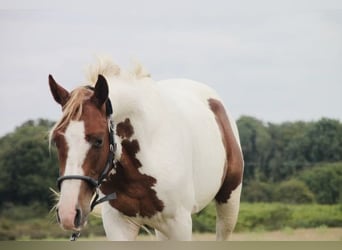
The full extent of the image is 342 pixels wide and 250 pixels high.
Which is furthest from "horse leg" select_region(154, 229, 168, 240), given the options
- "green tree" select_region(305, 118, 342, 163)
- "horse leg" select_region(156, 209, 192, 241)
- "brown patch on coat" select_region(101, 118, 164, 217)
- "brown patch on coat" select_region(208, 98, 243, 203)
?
"green tree" select_region(305, 118, 342, 163)

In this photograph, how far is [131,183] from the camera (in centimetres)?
299

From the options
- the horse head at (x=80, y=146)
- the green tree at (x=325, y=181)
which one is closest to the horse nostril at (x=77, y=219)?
the horse head at (x=80, y=146)

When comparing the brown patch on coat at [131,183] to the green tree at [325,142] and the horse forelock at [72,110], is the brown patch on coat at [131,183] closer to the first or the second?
the horse forelock at [72,110]

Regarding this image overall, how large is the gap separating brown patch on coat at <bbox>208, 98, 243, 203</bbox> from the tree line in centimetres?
580

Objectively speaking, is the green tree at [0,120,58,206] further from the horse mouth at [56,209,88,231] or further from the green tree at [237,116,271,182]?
the horse mouth at [56,209,88,231]

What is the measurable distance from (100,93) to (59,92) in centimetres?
17

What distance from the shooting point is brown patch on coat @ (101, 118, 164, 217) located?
116 inches

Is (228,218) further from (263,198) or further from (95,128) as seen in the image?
(263,198)

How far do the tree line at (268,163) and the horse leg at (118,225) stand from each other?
638 centimetres

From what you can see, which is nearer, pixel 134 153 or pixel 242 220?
pixel 134 153

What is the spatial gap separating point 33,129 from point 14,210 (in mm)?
1175

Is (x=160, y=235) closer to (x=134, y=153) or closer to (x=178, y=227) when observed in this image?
(x=178, y=227)

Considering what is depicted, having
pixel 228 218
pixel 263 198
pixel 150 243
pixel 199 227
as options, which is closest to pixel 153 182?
pixel 150 243

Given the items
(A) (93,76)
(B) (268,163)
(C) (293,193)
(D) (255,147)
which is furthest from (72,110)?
(B) (268,163)
